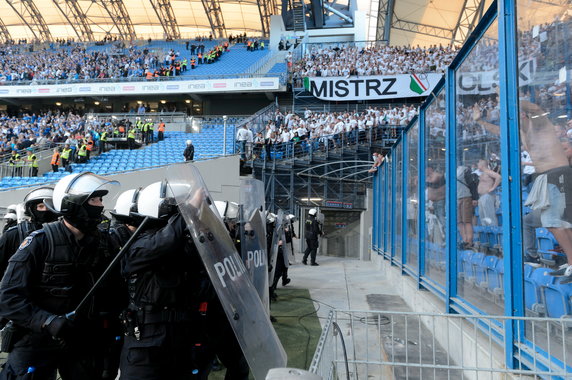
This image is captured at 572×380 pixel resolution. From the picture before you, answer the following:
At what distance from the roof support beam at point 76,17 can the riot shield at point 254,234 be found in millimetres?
45126

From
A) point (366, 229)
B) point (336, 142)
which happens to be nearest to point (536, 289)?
point (366, 229)

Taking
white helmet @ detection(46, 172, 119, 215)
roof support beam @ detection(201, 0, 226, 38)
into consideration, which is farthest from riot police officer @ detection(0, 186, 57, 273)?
roof support beam @ detection(201, 0, 226, 38)

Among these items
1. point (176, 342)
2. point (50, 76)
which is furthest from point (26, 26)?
point (176, 342)

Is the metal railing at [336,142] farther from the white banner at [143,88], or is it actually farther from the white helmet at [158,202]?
the white helmet at [158,202]

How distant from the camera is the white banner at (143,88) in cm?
2559

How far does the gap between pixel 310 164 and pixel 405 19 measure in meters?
21.9

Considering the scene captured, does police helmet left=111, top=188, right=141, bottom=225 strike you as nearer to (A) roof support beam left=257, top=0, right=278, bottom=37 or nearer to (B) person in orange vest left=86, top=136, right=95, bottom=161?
(B) person in orange vest left=86, top=136, right=95, bottom=161

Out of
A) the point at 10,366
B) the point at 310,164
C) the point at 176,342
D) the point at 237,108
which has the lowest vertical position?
the point at 10,366

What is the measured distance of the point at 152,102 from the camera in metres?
32.0

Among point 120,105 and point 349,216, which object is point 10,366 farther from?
point 120,105

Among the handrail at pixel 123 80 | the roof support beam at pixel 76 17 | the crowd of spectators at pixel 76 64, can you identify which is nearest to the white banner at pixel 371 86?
the handrail at pixel 123 80

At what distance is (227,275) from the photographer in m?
2.21

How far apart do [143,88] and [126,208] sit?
26.6 metres

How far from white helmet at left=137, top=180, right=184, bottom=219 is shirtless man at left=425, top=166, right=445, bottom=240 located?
3187 millimetres
